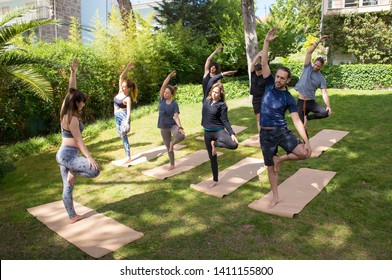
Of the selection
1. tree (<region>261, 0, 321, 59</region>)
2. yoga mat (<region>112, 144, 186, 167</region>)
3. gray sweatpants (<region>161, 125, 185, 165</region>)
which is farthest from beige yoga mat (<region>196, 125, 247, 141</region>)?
tree (<region>261, 0, 321, 59</region>)

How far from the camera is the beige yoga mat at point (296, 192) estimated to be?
14.6 ft

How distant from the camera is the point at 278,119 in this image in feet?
13.6

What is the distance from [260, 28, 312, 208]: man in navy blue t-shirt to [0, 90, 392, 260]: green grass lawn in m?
0.88

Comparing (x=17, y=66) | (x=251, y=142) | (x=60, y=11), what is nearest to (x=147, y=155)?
(x=251, y=142)

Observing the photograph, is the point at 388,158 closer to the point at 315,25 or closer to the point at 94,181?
the point at 94,181

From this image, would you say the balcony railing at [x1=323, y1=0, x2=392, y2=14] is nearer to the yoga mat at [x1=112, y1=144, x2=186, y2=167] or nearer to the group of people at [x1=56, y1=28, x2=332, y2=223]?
the yoga mat at [x1=112, y1=144, x2=186, y2=167]

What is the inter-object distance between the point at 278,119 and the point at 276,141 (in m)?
0.28

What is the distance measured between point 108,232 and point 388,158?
5.21 meters

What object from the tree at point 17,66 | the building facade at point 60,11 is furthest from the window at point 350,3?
the tree at point 17,66

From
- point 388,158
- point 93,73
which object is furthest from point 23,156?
point 388,158

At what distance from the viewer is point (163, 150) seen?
7805mm

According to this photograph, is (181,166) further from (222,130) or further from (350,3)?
(350,3)

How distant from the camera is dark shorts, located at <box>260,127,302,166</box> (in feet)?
13.5

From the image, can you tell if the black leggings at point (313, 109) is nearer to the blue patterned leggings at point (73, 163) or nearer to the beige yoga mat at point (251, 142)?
the beige yoga mat at point (251, 142)
